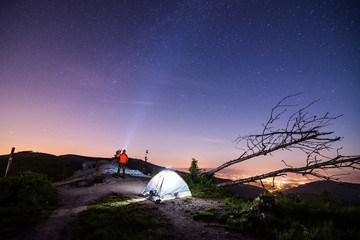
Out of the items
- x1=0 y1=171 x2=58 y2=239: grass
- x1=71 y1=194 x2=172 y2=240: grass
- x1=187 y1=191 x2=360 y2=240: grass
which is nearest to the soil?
x1=71 y1=194 x2=172 y2=240: grass

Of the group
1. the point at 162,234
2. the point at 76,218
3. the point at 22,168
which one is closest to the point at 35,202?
the point at 76,218

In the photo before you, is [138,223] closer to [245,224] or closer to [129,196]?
[245,224]

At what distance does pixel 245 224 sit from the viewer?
8.16 m

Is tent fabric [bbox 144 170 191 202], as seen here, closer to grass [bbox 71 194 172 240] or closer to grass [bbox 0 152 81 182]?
grass [bbox 71 194 172 240]

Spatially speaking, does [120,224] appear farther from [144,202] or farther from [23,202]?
[23,202]

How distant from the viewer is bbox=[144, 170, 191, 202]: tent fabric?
1309cm

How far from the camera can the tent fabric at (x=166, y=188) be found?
13094mm

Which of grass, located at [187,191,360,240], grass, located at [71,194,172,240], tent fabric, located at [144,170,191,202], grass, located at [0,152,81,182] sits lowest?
grass, located at [71,194,172,240]

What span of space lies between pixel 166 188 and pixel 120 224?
18.7ft

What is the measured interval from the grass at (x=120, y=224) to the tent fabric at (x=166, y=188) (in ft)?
7.10

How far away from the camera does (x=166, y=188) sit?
13.4m

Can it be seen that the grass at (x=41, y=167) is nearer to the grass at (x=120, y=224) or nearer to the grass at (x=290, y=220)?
the grass at (x=120, y=224)

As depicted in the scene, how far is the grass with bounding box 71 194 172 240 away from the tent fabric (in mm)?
2163

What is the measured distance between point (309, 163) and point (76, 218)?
10.6 meters
